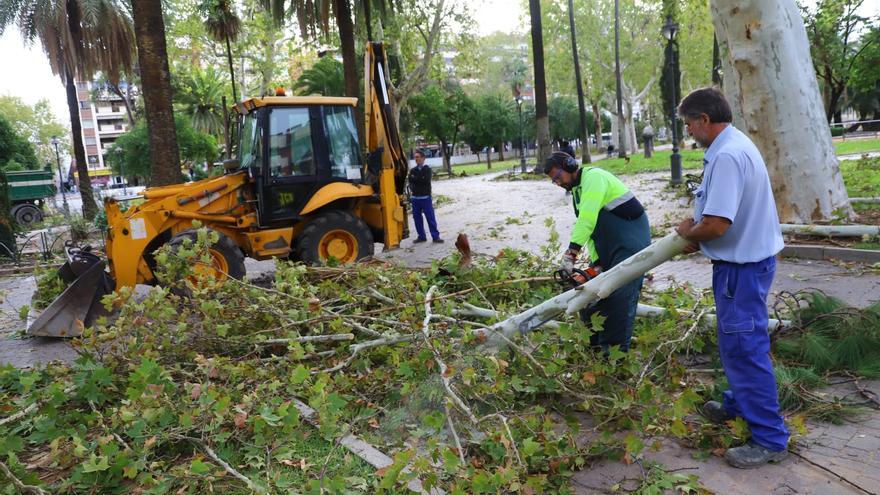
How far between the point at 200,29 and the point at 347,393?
30678mm

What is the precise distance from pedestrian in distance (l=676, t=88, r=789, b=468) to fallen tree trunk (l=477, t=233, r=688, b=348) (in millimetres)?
159

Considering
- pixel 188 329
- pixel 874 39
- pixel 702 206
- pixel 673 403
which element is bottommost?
pixel 673 403

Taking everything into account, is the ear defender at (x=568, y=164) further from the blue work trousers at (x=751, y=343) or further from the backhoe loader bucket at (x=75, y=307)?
the backhoe loader bucket at (x=75, y=307)

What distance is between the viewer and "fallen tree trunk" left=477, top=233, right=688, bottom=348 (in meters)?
3.36

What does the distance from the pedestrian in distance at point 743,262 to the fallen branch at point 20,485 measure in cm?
351

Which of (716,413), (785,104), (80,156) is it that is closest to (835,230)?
(785,104)

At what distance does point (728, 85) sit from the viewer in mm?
9516

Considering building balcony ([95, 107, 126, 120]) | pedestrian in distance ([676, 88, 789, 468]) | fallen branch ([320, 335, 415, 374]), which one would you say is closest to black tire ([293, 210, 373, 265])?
fallen branch ([320, 335, 415, 374])

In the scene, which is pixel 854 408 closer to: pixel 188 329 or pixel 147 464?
pixel 147 464

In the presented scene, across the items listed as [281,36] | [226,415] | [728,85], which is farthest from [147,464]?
[281,36]

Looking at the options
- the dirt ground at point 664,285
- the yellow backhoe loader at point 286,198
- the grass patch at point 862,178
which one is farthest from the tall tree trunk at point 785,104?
the yellow backhoe loader at point 286,198

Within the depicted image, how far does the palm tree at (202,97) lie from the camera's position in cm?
3628

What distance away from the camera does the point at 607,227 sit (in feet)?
13.7

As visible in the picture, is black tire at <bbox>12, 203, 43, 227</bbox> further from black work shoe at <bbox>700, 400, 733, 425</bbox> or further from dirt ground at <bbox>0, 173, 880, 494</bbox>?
black work shoe at <bbox>700, 400, 733, 425</bbox>
